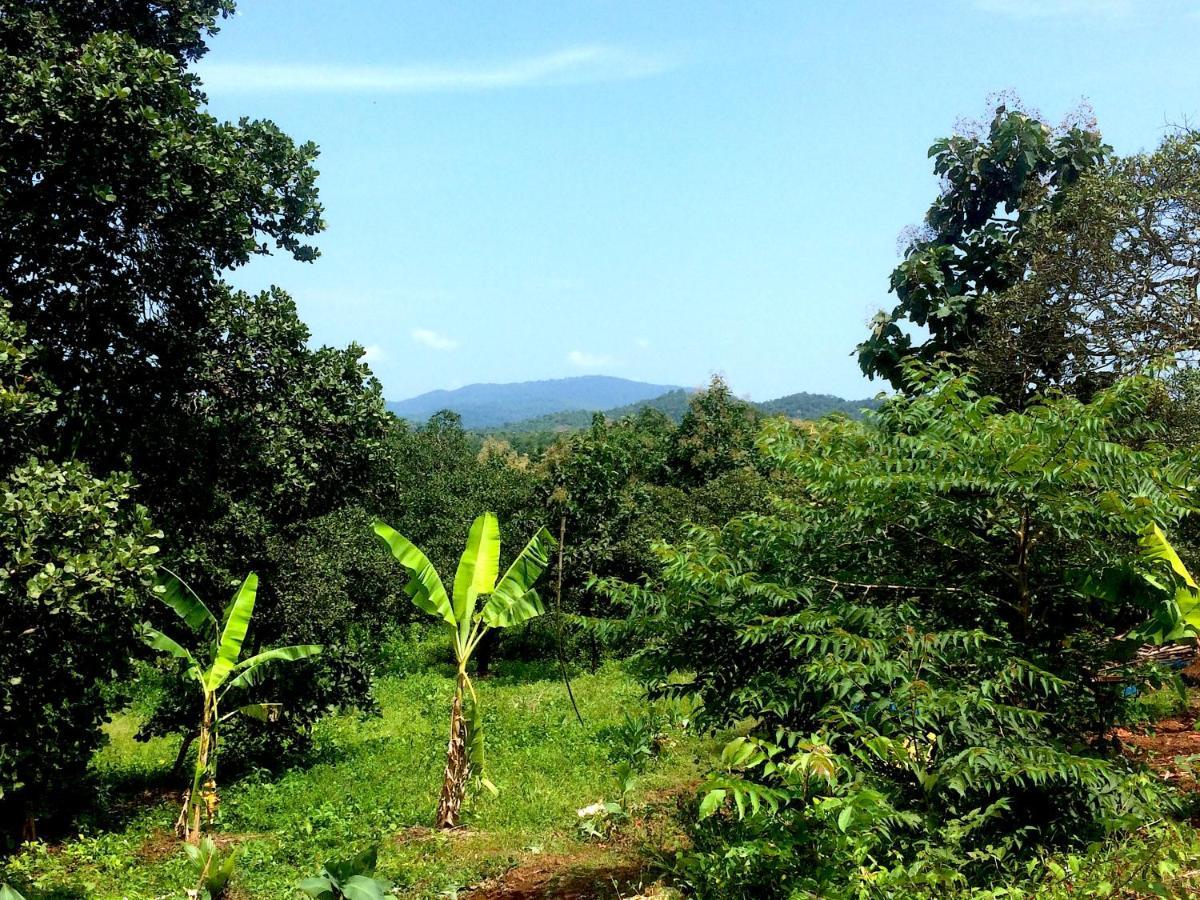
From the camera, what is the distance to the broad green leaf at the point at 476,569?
11.8 m

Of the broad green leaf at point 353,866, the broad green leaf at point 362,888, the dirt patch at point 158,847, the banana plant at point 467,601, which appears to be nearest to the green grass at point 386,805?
the dirt patch at point 158,847

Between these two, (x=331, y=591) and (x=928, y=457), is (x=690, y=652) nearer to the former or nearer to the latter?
(x=928, y=457)

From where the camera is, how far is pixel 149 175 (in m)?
8.87

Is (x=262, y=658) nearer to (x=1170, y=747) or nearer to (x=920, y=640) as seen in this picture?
(x=920, y=640)

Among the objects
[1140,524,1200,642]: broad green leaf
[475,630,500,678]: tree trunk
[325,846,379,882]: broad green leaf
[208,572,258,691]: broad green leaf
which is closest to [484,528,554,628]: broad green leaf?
[208,572,258,691]: broad green leaf

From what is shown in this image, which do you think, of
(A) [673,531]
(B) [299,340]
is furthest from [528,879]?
(A) [673,531]

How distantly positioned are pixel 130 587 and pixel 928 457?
23.4 ft

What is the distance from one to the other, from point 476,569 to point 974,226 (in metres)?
13.3

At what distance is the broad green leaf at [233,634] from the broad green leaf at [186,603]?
36cm

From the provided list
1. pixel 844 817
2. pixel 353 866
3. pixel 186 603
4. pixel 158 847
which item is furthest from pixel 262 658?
pixel 844 817

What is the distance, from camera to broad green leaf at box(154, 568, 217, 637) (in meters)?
11.3

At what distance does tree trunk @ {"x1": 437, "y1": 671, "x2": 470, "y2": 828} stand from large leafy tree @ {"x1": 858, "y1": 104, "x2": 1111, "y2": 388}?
1084 centimetres

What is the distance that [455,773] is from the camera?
11.5m

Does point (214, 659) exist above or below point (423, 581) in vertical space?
below
